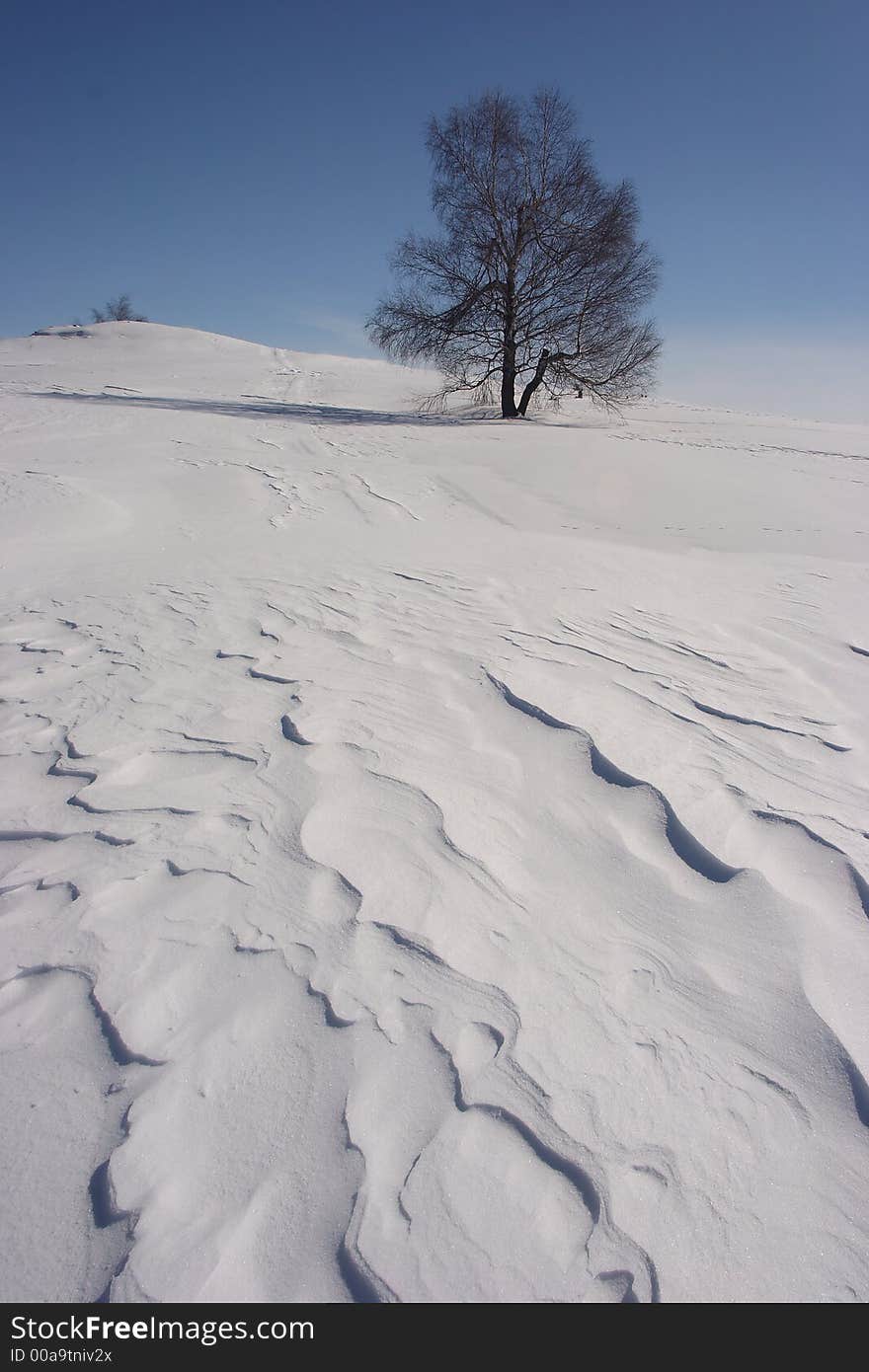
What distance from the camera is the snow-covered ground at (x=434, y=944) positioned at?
1056mm

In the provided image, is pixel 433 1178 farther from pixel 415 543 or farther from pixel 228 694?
pixel 415 543

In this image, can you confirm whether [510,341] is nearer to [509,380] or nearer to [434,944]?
[509,380]

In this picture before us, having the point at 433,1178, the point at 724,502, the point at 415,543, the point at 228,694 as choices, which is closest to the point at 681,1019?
the point at 433,1178

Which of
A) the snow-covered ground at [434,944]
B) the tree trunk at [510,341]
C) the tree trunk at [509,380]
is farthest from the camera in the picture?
the tree trunk at [509,380]

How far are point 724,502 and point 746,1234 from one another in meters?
6.33

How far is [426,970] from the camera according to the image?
1.48 meters

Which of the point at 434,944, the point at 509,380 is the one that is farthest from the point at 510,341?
the point at 434,944

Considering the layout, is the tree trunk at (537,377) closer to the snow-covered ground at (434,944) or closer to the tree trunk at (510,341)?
the tree trunk at (510,341)

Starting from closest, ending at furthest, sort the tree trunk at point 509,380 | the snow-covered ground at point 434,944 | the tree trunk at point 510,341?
the snow-covered ground at point 434,944, the tree trunk at point 510,341, the tree trunk at point 509,380

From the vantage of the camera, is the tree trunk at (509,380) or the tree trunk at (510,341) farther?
the tree trunk at (509,380)

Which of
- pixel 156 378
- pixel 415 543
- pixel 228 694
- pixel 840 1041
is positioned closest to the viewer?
pixel 840 1041

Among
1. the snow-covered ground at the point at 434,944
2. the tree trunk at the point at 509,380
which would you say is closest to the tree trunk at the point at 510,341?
the tree trunk at the point at 509,380

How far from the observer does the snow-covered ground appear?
1.06m

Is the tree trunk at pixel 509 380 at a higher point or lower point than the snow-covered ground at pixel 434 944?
higher
